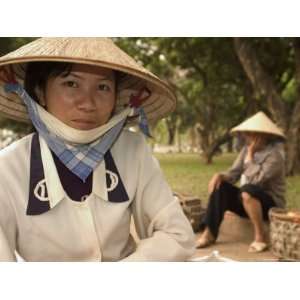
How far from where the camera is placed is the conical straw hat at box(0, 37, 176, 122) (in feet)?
2.46

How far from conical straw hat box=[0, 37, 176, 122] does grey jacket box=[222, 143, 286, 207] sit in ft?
5.07

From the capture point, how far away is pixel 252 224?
2.56m

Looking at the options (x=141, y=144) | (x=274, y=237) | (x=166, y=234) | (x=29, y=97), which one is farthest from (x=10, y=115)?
(x=274, y=237)

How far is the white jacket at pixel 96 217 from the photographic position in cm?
77

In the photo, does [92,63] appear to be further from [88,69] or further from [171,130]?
[171,130]

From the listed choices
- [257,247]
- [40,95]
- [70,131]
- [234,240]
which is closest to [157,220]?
[70,131]

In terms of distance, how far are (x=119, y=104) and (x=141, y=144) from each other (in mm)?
156

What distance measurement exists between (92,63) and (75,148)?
0.58 feet

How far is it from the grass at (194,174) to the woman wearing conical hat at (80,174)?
6.22ft

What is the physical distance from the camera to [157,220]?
0.84 meters

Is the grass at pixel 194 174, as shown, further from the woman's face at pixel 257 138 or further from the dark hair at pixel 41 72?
the dark hair at pixel 41 72

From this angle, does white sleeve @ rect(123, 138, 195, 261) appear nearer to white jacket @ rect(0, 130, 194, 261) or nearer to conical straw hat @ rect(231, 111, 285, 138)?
white jacket @ rect(0, 130, 194, 261)
